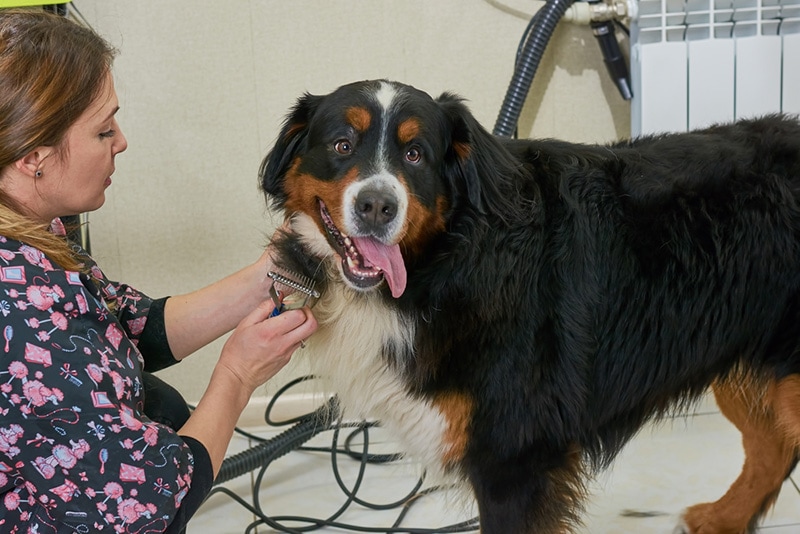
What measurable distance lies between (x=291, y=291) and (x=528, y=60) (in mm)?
1134

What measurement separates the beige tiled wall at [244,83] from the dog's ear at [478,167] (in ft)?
3.29

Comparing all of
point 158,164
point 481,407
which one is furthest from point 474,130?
point 158,164

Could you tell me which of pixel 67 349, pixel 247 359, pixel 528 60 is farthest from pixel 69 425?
pixel 528 60

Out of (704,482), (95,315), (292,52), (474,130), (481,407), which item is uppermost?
(292,52)

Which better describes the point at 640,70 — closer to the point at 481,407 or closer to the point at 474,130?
the point at 474,130

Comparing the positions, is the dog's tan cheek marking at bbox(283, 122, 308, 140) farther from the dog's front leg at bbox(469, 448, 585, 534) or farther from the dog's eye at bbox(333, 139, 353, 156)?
the dog's front leg at bbox(469, 448, 585, 534)

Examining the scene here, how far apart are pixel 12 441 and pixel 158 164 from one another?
1.41m

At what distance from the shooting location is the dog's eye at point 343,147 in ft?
4.91

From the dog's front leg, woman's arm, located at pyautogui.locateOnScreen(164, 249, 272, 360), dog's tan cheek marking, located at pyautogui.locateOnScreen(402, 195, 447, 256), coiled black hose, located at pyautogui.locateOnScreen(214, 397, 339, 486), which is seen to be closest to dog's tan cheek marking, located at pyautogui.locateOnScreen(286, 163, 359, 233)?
dog's tan cheek marking, located at pyautogui.locateOnScreen(402, 195, 447, 256)

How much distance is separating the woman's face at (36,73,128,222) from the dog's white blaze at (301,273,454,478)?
0.46 meters

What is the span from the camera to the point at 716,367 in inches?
67.2

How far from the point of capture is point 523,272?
1.54m

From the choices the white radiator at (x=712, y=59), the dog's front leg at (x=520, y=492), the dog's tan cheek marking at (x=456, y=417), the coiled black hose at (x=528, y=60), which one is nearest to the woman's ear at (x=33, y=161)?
the dog's tan cheek marking at (x=456, y=417)

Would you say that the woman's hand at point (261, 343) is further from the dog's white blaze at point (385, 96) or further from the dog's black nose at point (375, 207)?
the dog's white blaze at point (385, 96)
